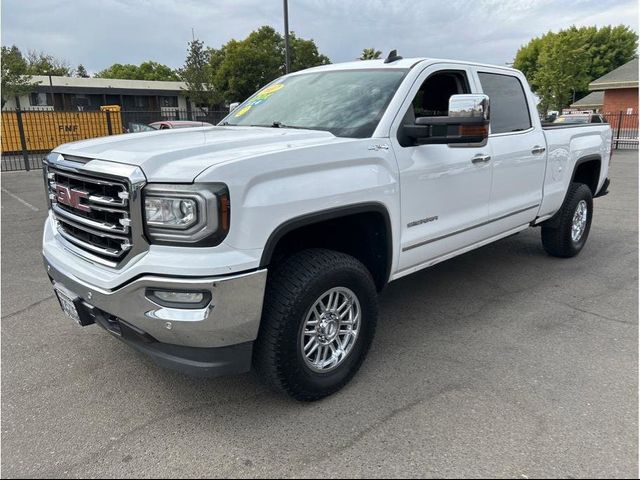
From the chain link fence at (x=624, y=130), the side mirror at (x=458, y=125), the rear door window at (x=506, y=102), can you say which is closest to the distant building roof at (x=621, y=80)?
the chain link fence at (x=624, y=130)

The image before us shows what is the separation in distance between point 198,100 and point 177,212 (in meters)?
43.0

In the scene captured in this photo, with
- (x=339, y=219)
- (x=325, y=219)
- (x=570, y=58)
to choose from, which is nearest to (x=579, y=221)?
(x=339, y=219)

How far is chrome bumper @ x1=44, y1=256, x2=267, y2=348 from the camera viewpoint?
2.43 metres

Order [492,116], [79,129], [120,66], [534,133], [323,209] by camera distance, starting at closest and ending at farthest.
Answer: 1. [323,209]
2. [492,116]
3. [534,133]
4. [79,129]
5. [120,66]

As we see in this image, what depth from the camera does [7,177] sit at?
1498 centimetres

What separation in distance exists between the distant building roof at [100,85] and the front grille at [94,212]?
4825cm

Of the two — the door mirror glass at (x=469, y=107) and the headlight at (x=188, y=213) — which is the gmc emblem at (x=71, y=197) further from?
the door mirror glass at (x=469, y=107)

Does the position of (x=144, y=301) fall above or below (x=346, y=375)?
above

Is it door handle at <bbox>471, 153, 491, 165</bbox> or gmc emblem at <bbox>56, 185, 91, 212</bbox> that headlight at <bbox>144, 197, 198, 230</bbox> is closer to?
gmc emblem at <bbox>56, 185, 91, 212</bbox>

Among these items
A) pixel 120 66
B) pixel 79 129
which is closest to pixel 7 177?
pixel 79 129

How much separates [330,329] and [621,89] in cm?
4337

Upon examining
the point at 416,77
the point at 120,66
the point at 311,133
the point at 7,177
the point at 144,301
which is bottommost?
the point at 7,177

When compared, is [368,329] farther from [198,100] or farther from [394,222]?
[198,100]

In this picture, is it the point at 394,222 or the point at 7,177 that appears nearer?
the point at 394,222
